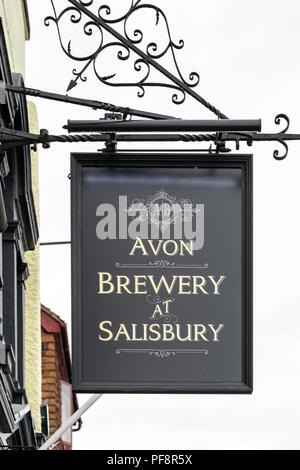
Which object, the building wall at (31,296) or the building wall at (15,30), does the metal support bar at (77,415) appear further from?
A: the building wall at (15,30)

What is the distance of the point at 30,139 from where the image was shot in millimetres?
10547

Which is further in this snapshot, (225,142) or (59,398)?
(59,398)

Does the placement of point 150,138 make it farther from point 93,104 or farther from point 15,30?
point 15,30

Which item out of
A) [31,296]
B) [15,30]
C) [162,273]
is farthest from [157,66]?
[31,296]

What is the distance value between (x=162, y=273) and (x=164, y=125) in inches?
39.4

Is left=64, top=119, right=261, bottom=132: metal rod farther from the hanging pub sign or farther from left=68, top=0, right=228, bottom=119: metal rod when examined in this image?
left=68, top=0, right=228, bottom=119: metal rod

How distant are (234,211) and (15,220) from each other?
14.0 ft

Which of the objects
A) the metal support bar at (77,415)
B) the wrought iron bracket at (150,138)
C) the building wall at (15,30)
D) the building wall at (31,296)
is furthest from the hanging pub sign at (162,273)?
the building wall at (31,296)

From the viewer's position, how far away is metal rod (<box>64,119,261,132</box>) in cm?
1059

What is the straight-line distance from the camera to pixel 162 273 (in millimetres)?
10656

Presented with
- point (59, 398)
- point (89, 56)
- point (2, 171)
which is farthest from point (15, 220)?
point (59, 398)

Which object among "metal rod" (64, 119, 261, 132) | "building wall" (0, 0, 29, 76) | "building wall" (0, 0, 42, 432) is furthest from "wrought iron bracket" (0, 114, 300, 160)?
"building wall" (0, 0, 42, 432)

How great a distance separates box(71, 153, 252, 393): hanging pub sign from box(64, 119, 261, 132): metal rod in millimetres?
265

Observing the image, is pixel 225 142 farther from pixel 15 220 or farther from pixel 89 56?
pixel 15 220
